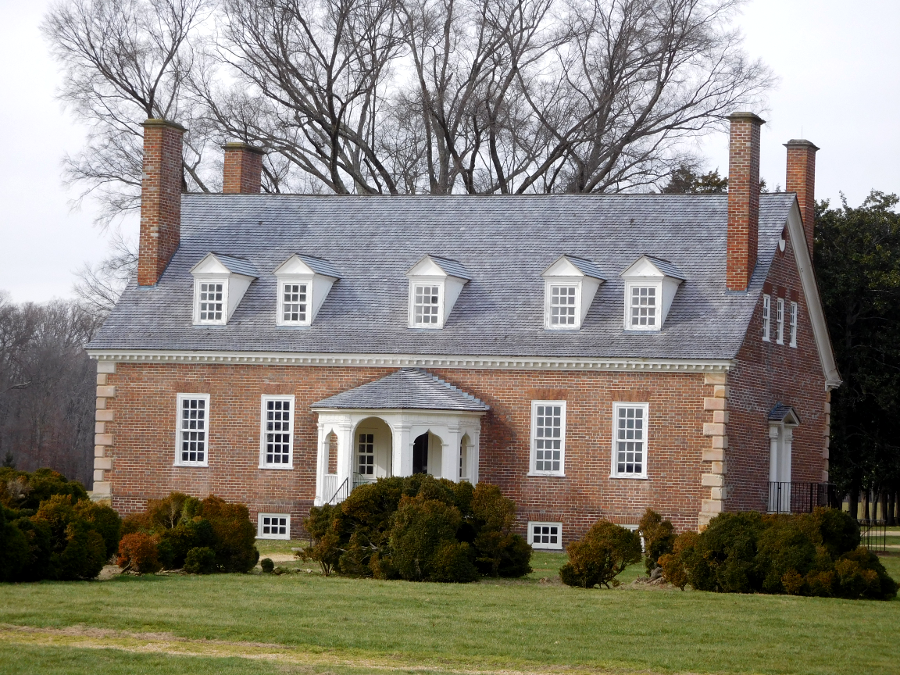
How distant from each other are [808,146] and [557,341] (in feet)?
30.0

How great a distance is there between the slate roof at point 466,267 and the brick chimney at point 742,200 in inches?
16.6

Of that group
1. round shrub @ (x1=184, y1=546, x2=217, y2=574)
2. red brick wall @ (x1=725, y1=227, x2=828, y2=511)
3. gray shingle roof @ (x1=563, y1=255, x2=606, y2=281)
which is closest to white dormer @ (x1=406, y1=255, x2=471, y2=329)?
gray shingle roof @ (x1=563, y1=255, x2=606, y2=281)

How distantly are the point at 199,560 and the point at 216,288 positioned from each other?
11.9m

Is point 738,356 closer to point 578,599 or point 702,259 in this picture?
point 702,259

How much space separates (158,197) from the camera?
33344 millimetres

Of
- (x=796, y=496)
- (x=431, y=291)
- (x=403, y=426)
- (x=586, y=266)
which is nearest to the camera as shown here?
(x=403, y=426)

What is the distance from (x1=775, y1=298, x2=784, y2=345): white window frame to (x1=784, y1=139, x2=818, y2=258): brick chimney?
2898 mm

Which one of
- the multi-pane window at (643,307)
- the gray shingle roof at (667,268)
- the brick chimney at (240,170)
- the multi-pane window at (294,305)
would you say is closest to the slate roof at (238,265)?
the multi-pane window at (294,305)

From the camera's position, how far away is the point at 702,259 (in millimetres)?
31453

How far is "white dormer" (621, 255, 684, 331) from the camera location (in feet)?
99.8

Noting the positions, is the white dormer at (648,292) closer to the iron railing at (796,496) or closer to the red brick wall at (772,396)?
the red brick wall at (772,396)

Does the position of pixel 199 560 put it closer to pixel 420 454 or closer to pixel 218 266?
pixel 420 454

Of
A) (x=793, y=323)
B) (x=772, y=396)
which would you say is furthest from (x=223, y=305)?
(x=793, y=323)

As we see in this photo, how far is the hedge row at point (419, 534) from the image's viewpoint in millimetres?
21641
